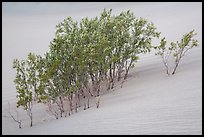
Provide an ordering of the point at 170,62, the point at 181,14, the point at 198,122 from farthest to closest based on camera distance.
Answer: the point at 181,14 < the point at 170,62 < the point at 198,122

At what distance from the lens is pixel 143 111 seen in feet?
33.7

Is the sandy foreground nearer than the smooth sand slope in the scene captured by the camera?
No

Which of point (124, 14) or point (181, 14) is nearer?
point (124, 14)

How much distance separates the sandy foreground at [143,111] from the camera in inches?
345

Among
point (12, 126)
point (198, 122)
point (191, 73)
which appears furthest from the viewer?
point (191, 73)

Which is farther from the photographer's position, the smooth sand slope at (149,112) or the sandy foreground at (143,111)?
the sandy foreground at (143,111)

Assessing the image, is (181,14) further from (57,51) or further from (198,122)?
(198,122)

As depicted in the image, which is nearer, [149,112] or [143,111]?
[149,112]

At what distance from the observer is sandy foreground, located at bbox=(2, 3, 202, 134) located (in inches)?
345

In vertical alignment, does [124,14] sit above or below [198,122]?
above

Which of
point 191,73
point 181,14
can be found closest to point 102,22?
point 191,73

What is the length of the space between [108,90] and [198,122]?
8905 mm

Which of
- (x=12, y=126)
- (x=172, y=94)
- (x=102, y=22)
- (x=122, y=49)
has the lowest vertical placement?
(x=12, y=126)

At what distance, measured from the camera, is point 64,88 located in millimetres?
13664
